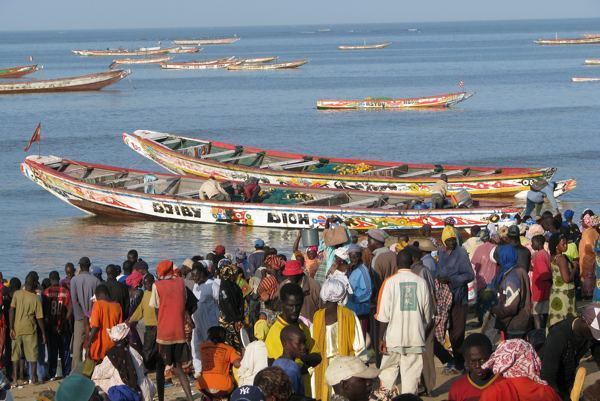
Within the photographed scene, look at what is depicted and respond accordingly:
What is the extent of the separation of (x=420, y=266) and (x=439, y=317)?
644mm

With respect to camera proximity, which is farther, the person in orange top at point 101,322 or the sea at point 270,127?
the sea at point 270,127

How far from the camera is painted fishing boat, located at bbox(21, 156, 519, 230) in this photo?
24219 millimetres

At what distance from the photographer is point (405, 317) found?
955cm

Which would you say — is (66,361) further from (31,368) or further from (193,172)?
(193,172)

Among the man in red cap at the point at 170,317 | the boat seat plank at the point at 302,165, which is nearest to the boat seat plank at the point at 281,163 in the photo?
the boat seat plank at the point at 302,165

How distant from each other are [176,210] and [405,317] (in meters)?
18.3

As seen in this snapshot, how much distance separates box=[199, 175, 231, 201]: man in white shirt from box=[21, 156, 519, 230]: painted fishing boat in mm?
195

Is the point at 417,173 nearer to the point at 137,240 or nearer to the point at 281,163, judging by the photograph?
the point at 281,163

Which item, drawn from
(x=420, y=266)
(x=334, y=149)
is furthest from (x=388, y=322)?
(x=334, y=149)

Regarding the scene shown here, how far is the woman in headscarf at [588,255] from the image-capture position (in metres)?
13.3

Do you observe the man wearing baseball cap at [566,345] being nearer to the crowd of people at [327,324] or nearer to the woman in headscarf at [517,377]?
the crowd of people at [327,324]

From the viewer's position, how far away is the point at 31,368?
12.2 metres

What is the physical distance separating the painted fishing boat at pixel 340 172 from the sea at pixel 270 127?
2531mm

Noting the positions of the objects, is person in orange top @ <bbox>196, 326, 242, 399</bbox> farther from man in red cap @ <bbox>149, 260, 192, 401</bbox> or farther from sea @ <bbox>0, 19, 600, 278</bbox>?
sea @ <bbox>0, 19, 600, 278</bbox>
